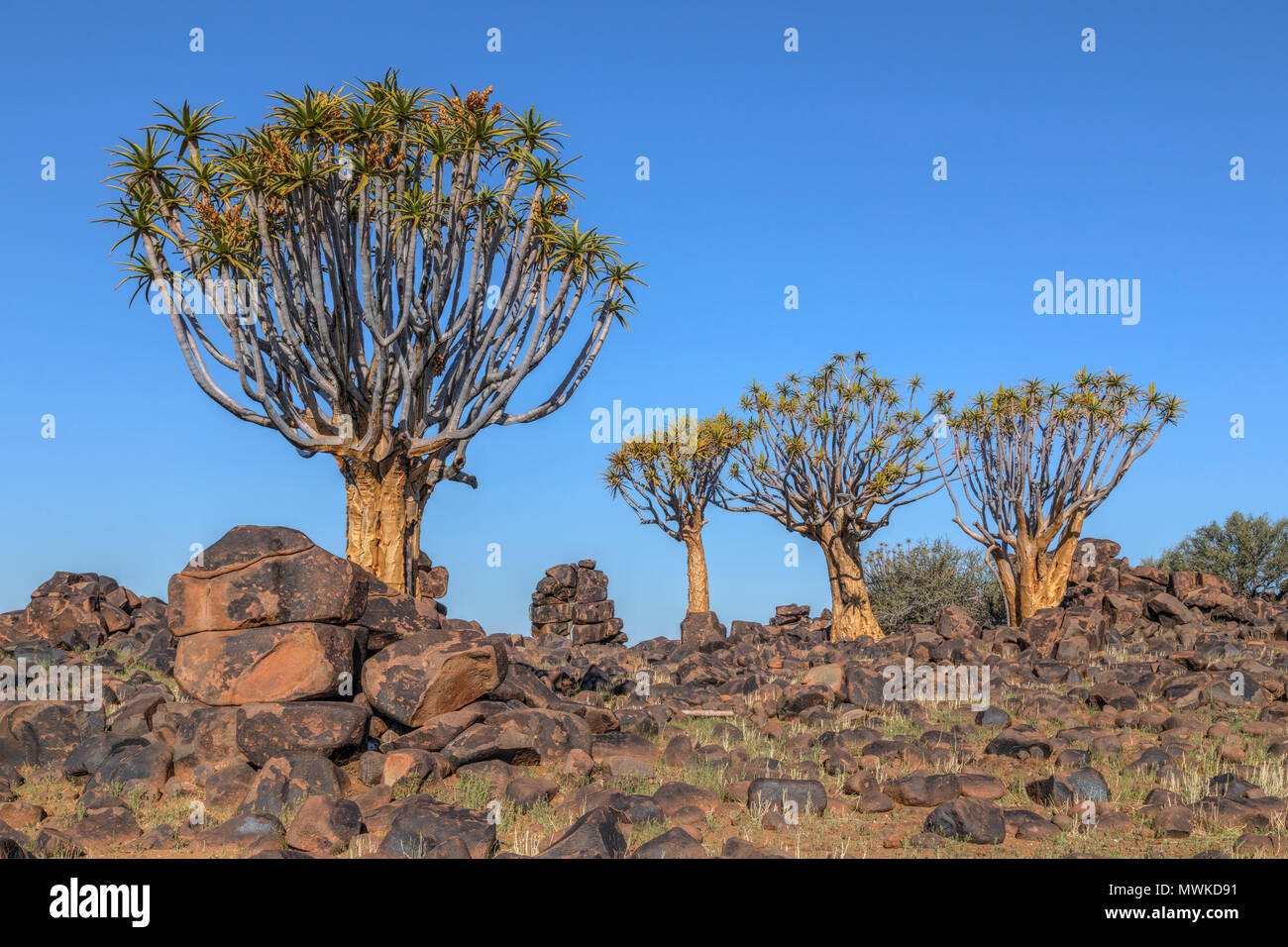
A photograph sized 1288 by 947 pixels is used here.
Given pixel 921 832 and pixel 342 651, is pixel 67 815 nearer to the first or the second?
pixel 342 651

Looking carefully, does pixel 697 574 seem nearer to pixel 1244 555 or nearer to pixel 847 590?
pixel 847 590

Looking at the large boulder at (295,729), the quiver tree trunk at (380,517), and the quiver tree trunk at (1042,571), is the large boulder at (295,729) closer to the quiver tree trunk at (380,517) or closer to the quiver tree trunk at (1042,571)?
the quiver tree trunk at (380,517)

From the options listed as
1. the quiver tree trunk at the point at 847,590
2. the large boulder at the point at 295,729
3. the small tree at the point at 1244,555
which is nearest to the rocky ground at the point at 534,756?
the large boulder at the point at 295,729

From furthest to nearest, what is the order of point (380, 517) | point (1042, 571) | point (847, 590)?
point (1042, 571) < point (847, 590) < point (380, 517)

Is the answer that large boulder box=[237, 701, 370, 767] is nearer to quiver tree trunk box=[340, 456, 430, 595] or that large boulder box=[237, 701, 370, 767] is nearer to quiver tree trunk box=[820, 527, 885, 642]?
quiver tree trunk box=[340, 456, 430, 595]

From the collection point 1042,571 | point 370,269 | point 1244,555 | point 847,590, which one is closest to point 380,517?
point 370,269

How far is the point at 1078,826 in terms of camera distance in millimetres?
7773

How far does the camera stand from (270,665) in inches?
371

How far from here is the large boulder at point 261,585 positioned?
9.52 metres

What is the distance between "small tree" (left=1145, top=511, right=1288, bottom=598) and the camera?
31031mm

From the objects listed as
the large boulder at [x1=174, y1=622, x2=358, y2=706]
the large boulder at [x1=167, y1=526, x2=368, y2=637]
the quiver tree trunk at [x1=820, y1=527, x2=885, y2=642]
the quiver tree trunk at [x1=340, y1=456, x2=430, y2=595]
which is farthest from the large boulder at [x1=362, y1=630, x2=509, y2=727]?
the quiver tree trunk at [x1=820, y1=527, x2=885, y2=642]

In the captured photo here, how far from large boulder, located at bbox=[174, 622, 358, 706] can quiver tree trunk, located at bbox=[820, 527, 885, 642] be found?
18.4 m

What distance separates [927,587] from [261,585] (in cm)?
2551
